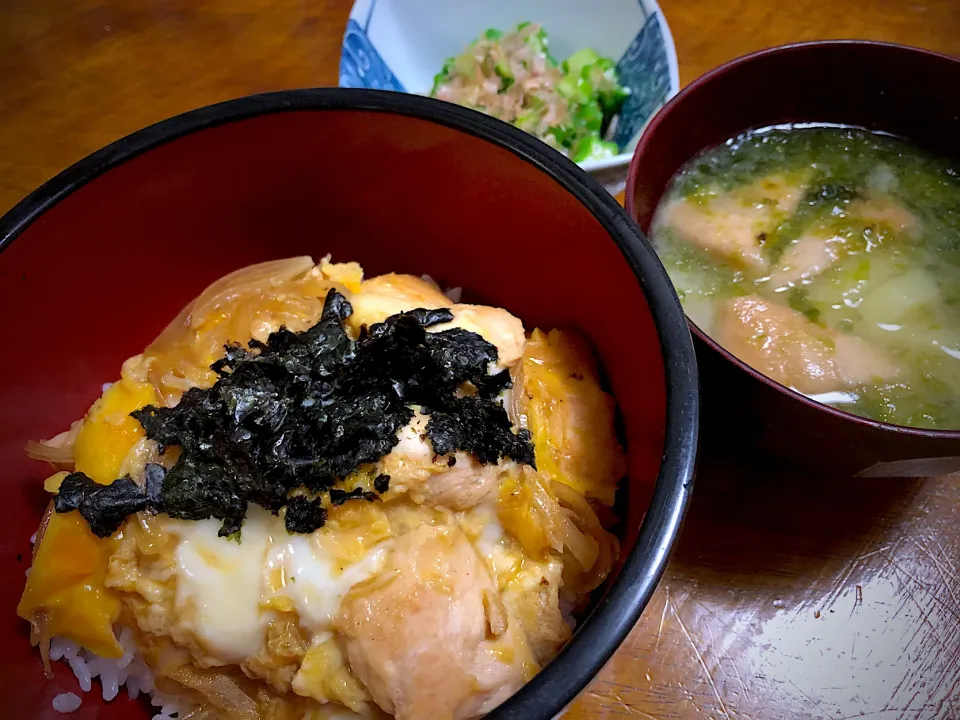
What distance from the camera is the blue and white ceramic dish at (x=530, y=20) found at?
1614 mm

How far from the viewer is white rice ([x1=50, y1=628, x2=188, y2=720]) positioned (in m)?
0.97

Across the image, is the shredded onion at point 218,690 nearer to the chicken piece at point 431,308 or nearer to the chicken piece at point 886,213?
the chicken piece at point 431,308

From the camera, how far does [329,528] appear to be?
894mm

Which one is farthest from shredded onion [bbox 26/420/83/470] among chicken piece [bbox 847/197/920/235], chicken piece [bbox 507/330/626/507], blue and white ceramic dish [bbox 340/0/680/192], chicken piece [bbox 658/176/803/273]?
chicken piece [bbox 847/197/920/235]

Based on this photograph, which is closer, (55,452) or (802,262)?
(55,452)

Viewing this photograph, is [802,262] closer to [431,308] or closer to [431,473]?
[431,308]

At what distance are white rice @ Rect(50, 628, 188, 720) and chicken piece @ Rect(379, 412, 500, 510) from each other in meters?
0.44

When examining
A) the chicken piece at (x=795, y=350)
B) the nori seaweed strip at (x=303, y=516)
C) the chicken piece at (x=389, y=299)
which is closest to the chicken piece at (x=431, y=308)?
the chicken piece at (x=389, y=299)

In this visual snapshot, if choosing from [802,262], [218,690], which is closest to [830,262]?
[802,262]

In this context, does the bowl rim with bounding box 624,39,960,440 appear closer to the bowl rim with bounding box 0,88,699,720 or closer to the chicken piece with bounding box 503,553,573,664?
the bowl rim with bounding box 0,88,699,720

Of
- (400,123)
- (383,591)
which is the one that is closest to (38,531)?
(383,591)

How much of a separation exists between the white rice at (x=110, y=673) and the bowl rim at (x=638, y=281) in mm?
555

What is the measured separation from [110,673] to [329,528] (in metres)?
0.40

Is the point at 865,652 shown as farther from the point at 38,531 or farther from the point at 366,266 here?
the point at 38,531
